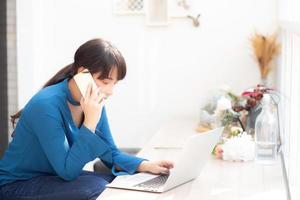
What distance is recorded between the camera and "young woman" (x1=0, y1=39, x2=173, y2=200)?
7.24 ft

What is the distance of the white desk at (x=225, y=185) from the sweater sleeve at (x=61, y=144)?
17 centimetres

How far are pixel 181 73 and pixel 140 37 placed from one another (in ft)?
1.17

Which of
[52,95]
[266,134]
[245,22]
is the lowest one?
[266,134]

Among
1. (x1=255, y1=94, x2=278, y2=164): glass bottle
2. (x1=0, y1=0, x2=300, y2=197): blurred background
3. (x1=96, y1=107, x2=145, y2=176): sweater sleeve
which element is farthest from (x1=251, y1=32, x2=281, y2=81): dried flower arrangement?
(x1=96, y1=107, x2=145, y2=176): sweater sleeve

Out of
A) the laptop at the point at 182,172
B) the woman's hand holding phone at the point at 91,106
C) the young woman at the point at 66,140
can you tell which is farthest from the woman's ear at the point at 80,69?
the laptop at the point at 182,172

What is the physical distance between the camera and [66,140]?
2.24m

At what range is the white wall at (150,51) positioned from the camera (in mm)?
3873

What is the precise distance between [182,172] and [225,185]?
181 mm

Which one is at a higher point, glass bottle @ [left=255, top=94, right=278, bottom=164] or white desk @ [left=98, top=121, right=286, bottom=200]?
glass bottle @ [left=255, top=94, right=278, bottom=164]

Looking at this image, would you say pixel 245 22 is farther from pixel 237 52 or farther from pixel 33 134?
pixel 33 134

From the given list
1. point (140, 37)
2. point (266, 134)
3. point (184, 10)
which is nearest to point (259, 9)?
point (184, 10)

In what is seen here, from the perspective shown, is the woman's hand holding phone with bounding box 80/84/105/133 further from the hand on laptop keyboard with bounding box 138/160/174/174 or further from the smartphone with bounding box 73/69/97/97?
the hand on laptop keyboard with bounding box 138/160/174/174

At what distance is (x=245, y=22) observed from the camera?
3852 mm

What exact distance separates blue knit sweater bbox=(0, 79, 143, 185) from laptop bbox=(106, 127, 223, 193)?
0.46 feet
